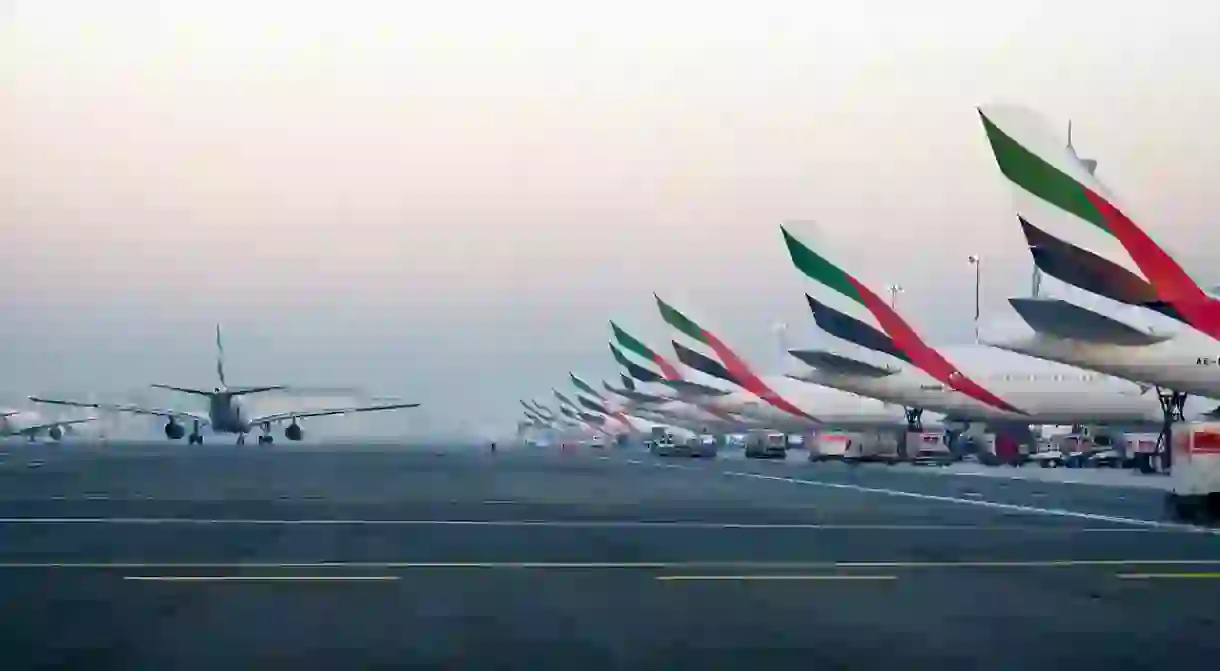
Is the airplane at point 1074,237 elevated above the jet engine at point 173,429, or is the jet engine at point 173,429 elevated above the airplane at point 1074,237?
the airplane at point 1074,237

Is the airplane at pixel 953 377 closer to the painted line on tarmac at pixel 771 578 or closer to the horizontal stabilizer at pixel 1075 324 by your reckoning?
the horizontal stabilizer at pixel 1075 324

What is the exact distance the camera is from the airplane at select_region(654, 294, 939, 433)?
221ft

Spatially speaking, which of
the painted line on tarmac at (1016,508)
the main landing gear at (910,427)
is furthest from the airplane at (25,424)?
the painted line on tarmac at (1016,508)

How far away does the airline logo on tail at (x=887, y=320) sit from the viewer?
161ft

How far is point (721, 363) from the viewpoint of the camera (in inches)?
2908

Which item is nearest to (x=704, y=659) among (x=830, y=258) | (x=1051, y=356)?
(x=1051, y=356)

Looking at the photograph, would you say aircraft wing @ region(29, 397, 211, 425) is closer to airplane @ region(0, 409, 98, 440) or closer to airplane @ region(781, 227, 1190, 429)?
airplane @ region(0, 409, 98, 440)

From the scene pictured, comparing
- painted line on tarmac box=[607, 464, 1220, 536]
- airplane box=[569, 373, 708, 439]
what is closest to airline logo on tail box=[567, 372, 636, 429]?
airplane box=[569, 373, 708, 439]

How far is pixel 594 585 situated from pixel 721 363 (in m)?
61.0

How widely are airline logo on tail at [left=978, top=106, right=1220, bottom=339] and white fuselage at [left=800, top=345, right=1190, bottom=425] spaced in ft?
75.1

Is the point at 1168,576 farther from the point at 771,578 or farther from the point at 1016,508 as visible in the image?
the point at 1016,508

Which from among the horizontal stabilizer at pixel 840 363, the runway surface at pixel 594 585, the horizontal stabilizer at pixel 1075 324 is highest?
the horizontal stabilizer at pixel 840 363

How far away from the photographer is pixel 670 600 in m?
12.0

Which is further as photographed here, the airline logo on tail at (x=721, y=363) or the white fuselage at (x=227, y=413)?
the white fuselage at (x=227, y=413)
